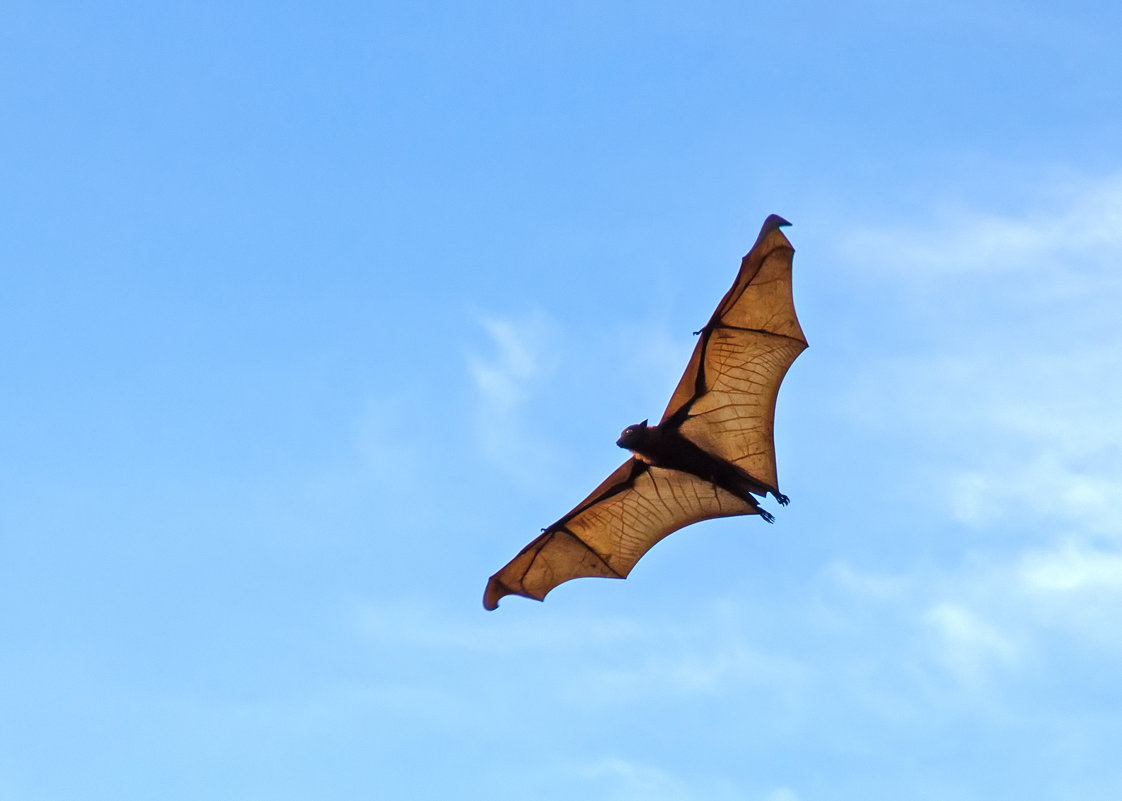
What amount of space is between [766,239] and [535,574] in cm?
823

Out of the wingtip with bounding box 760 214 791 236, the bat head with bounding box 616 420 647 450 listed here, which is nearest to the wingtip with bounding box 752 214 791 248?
the wingtip with bounding box 760 214 791 236

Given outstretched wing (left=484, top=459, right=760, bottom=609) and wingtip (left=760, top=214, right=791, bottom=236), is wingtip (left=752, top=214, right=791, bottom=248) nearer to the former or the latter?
wingtip (left=760, top=214, right=791, bottom=236)

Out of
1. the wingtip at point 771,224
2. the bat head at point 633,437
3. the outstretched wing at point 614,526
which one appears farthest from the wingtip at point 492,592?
the wingtip at point 771,224

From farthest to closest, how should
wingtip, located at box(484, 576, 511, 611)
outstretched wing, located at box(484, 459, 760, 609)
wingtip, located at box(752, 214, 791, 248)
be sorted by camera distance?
wingtip, located at box(484, 576, 511, 611), outstretched wing, located at box(484, 459, 760, 609), wingtip, located at box(752, 214, 791, 248)

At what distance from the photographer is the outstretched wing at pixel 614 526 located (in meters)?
27.2

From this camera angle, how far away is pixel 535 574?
92.0ft

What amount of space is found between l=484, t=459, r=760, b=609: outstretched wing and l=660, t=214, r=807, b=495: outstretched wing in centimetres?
108

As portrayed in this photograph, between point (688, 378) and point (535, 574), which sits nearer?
Result: point (688, 378)

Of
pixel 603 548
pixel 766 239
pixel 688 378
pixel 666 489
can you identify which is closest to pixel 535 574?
pixel 603 548

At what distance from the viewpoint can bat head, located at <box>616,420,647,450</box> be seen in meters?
25.6

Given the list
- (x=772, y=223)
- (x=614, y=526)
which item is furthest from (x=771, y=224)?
(x=614, y=526)

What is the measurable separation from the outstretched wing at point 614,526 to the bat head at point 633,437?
1318 mm

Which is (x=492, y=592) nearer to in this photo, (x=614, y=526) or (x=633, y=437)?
(x=614, y=526)

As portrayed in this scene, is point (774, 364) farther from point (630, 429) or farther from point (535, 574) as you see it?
point (535, 574)
